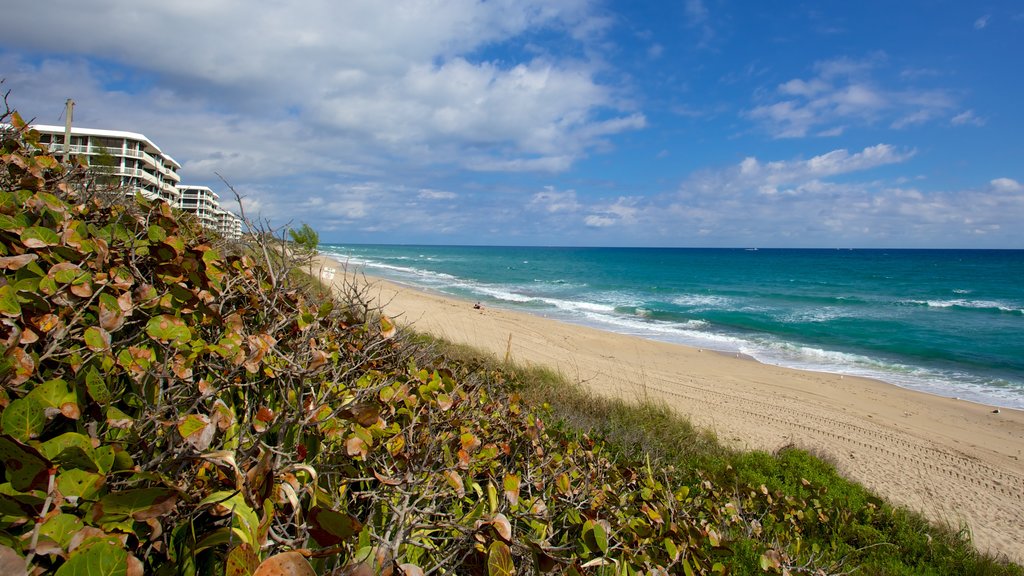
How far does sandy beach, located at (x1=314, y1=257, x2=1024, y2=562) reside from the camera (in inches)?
356

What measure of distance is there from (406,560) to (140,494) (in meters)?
0.81

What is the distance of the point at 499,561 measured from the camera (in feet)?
4.29

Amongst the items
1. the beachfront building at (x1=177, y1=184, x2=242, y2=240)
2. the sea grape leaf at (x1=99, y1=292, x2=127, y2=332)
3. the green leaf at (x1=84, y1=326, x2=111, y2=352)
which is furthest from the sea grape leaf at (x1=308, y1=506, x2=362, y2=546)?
the beachfront building at (x1=177, y1=184, x2=242, y2=240)

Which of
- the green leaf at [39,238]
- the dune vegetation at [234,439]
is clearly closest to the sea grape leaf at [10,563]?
the dune vegetation at [234,439]

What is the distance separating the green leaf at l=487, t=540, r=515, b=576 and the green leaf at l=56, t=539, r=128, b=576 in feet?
2.36

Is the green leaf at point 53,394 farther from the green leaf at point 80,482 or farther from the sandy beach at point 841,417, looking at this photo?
the sandy beach at point 841,417

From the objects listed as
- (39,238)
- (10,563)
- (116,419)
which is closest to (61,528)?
(10,563)

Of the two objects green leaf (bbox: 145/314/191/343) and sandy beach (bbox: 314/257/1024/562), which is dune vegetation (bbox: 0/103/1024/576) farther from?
sandy beach (bbox: 314/257/1024/562)

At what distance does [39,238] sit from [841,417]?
15.2 meters

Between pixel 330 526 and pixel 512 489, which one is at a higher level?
pixel 330 526

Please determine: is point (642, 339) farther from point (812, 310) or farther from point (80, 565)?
point (80, 565)

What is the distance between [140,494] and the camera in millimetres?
996

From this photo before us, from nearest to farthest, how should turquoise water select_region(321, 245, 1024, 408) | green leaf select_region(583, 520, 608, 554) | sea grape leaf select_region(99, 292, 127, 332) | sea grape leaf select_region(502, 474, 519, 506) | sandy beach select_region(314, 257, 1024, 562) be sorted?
sea grape leaf select_region(99, 292, 127, 332) < green leaf select_region(583, 520, 608, 554) < sea grape leaf select_region(502, 474, 519, 506) < sandy beach select_region(314, 257, 1024, 562) < turquoise water select_region(321, 245, 1024, 408)

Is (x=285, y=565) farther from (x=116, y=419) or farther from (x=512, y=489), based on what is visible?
(x=512, y=489)
